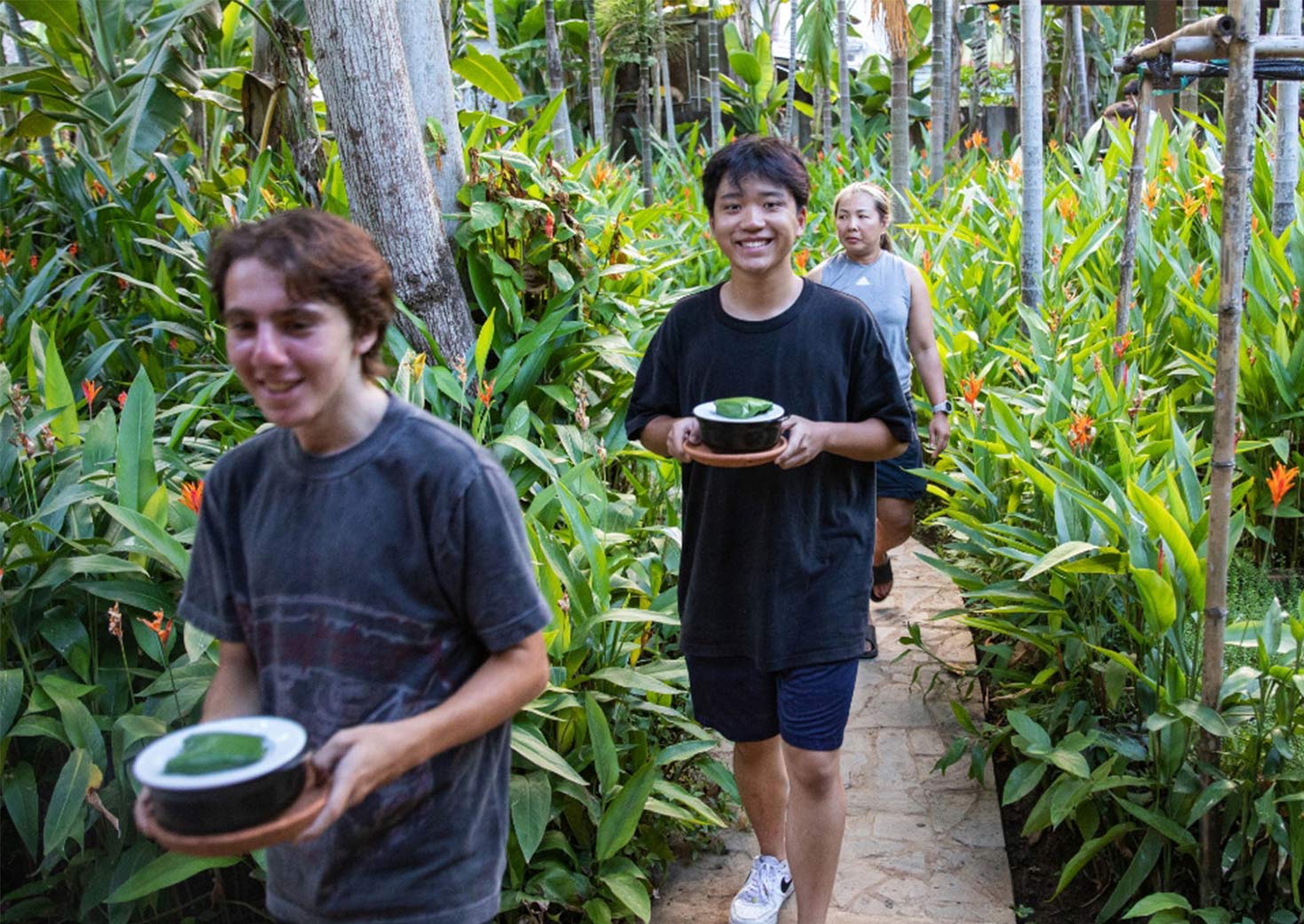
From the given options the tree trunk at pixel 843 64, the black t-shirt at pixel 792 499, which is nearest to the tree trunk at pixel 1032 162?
the black t-shirt at pixel 792 499

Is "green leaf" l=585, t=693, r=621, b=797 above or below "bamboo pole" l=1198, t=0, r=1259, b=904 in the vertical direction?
below

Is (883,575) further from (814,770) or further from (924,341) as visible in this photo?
(814,770)

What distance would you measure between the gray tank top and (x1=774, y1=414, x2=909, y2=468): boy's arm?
1.75 metres

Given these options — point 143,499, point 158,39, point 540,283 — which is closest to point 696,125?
point 158,39

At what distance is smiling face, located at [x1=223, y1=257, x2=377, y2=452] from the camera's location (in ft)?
5.10

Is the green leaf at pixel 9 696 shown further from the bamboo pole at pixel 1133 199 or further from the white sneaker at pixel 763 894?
the bamboo pole at pixel 1133 199

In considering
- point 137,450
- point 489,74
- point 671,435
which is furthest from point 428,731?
point 489,74

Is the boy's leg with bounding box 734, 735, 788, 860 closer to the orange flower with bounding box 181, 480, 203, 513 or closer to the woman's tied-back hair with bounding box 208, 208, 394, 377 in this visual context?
the orange flower with bounding box 181, 480, 203, 513

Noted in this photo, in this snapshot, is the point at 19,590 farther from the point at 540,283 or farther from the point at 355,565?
the point at 540,283

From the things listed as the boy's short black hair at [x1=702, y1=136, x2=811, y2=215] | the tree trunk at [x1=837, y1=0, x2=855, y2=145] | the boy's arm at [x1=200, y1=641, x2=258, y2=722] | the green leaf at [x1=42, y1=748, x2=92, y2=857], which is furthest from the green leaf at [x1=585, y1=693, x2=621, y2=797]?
the tree trunk at [x1=837, y1=0, x2=855, y2=145]

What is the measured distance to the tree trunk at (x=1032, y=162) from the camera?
18.3 ft

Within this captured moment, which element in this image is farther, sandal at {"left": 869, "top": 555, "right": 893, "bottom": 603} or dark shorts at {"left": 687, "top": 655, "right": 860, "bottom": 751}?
sandal at {"left": 869, "top": 555, "right": 893, "bottom": 603}

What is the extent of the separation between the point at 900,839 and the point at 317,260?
249 centimetres

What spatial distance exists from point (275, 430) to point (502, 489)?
0.35 metres
